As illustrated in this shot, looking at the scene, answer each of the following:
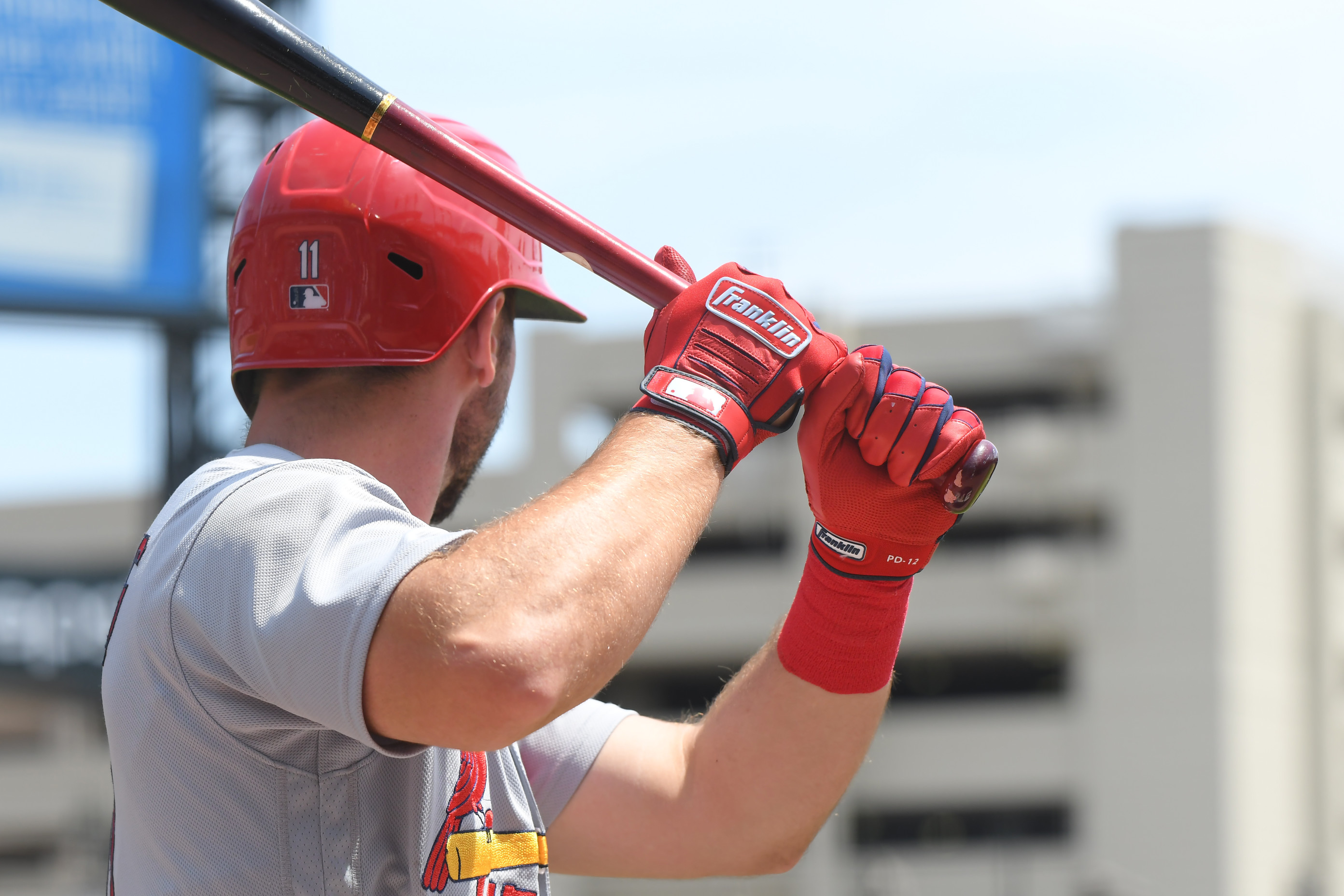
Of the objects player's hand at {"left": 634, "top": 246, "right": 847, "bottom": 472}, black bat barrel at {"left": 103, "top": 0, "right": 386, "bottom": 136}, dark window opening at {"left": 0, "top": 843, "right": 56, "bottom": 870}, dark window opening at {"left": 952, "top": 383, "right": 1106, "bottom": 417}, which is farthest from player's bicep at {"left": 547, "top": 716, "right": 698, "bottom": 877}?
dark window opening at {"left": 0, "top": 843, "right": 56, "bottom": 870}

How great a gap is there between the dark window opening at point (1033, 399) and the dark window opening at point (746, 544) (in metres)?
5.55

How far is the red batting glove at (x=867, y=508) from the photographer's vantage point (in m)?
2.80

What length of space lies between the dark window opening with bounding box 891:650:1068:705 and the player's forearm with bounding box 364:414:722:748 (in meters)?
37.9

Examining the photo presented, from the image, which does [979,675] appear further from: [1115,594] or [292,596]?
[292,596]

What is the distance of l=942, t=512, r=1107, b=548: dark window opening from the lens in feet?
127

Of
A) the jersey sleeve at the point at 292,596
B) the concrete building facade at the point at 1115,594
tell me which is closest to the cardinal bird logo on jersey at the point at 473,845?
the jersey sleeve at the point at 292,596

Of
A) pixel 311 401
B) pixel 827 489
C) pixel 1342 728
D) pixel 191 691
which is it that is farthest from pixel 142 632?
pixel 1342 728

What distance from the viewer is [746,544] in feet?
132

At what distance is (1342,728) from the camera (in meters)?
39.9

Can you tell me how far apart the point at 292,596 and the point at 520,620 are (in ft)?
0.99

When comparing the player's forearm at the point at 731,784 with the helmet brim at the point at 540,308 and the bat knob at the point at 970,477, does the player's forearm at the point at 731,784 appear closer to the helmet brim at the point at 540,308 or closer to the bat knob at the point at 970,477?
the bat knob at the point at 970,477

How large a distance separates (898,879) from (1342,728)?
12174 millimetres

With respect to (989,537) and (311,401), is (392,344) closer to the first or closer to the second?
(311,401)

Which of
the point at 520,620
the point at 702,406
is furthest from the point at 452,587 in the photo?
the point at 702,406
